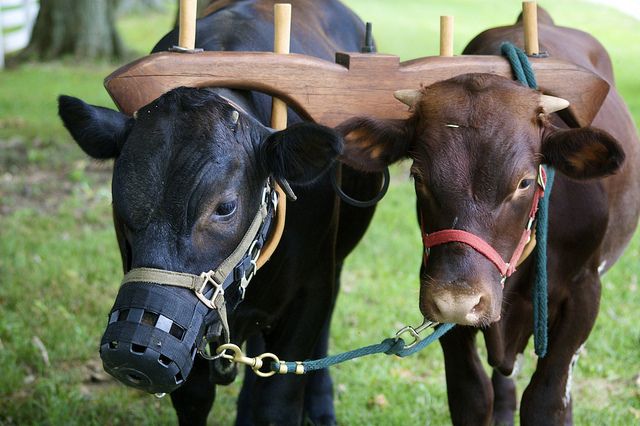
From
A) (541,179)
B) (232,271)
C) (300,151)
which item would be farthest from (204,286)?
(541,179)

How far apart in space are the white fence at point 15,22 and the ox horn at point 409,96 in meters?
16.7

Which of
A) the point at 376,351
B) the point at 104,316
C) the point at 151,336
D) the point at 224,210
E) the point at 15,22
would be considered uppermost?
the point at 224,210

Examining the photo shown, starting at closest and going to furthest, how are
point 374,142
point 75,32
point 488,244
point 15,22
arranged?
point 488,244, point 374,142, point 75,32, point 15,22

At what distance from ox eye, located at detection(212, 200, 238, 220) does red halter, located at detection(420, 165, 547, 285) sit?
2.16ft

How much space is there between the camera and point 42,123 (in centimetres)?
1143

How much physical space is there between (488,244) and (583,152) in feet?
1.63

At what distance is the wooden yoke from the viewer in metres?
3.41

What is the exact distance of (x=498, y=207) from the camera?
3.10 m

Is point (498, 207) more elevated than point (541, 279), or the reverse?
point (498, 207)

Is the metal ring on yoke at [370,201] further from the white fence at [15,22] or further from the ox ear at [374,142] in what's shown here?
the white fence at [15,22]

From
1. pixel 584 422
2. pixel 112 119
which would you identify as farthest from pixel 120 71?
pixel 584 422

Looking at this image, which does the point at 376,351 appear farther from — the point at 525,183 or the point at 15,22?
the point at 15,22

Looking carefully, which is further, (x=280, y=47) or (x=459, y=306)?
(x=280, y=47)

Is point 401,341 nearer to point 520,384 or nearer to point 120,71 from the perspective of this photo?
point 120,71
